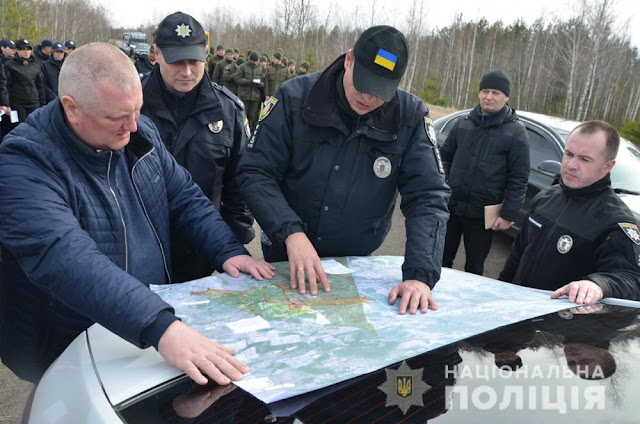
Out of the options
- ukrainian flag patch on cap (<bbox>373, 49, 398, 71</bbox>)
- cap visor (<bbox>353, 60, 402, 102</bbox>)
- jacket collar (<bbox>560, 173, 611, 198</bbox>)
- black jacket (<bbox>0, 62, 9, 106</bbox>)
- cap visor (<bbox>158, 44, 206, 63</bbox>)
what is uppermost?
ukrainian flag patch on cap (<bbox>373, 49, 398, 71</bbox>)

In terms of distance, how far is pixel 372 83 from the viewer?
1.80m

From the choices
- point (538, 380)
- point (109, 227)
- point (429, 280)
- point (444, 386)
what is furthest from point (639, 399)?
point (109, 227)

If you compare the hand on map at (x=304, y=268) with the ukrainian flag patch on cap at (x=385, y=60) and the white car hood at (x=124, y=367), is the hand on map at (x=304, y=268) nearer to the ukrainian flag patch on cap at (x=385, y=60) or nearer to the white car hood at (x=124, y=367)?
the white car hood at (x=124, y=367)

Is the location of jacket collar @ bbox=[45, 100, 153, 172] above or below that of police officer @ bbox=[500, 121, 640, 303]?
above

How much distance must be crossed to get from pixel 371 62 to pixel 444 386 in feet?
3.82

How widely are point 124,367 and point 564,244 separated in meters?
1.88

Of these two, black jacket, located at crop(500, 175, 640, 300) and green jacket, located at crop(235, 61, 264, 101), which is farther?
green jacket, located at crop(235, 61, 264, 101)

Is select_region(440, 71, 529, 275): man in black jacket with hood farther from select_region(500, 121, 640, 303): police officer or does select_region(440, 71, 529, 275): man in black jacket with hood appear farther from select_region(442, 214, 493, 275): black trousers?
select_region(500, 121, 640, 303): police officer

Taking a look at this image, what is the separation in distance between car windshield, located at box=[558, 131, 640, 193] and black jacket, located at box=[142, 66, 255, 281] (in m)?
3.73

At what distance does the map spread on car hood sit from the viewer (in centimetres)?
114

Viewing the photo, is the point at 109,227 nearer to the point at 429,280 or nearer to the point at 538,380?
the point at 429,280

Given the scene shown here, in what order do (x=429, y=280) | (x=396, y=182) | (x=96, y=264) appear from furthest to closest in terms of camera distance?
(x=396, y=182), (x=429, y=280), (x=96, y=264)

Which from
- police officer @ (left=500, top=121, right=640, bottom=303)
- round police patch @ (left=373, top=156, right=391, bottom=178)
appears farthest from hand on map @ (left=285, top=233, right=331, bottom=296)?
police officer @ (left=500, top=121, right=640, bottom=303)

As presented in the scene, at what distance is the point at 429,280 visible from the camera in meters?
1.75
